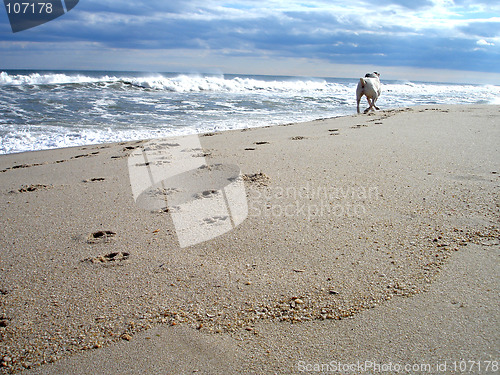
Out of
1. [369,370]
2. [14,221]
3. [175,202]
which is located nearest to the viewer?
[369,370]

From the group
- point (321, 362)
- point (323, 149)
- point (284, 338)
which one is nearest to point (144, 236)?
point (284, 338)

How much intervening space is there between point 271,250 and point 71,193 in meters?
2.16

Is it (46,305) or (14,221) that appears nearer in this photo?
(46,305)

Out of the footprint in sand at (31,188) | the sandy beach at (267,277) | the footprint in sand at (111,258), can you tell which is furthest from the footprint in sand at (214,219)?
the footprint in sand at (31,188)

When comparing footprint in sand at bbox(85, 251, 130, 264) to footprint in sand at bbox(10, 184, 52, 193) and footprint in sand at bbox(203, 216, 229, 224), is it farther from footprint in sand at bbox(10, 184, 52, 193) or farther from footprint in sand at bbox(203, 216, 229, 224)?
footprint in sand at bbox(10, 184, 52, 193)

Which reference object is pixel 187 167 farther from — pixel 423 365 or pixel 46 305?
pixel 423 365

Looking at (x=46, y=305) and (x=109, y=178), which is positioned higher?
(x=109, y=178)

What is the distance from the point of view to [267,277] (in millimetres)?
1916

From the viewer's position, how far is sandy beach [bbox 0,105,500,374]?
143cm

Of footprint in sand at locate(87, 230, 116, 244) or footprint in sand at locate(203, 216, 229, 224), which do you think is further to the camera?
footprint in sand at locate(203, 216, 229, 224)

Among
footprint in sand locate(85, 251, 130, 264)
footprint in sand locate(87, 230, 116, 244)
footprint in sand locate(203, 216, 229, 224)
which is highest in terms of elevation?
footprint in sand locate(203, 216, 229, 224)

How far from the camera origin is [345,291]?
5.80 feet

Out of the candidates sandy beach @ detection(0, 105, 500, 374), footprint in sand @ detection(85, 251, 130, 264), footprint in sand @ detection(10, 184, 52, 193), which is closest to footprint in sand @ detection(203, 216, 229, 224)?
sandy beach @ detection(0, 105, 500, 374)

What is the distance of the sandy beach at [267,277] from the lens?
1433 mm
